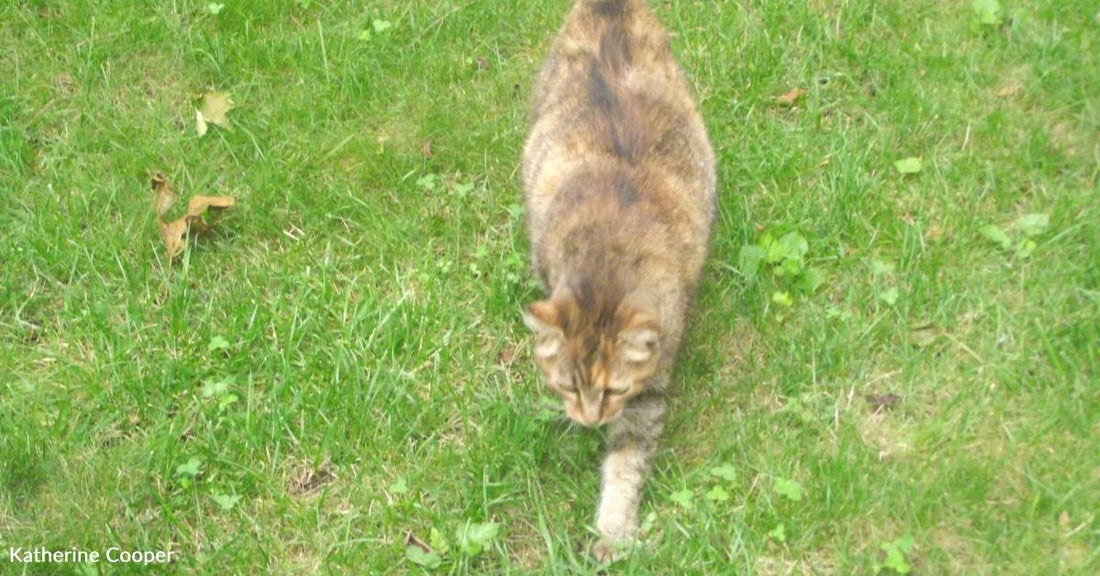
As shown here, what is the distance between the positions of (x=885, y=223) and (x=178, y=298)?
3075mm

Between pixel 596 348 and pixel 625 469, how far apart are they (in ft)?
1.87

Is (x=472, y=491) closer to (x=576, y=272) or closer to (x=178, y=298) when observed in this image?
(x=576, y=272)

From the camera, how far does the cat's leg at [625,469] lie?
4.24m

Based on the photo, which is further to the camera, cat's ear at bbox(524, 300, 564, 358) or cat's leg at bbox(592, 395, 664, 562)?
cat's leg at bbox(592, 395, 664, 562)

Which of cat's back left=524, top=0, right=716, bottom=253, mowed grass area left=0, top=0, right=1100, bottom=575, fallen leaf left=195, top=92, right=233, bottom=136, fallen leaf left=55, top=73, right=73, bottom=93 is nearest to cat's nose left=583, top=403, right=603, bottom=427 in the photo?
mowed grass area left=0, top=0, right=1100, bottom=575

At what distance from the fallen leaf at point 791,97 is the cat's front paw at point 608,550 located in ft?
8.34

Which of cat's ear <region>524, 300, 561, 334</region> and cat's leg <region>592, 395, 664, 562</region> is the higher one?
cat's ear <region>524, 300, 561, 334</region>

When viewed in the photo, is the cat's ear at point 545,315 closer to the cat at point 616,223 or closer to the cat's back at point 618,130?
Answer: the cat at point 616,223

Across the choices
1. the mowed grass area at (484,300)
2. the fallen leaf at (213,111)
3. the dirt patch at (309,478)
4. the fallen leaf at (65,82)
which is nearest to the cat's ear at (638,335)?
the mowed grass area at (484,300)

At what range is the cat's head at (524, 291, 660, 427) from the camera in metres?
4.00

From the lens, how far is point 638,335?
397 centimetres

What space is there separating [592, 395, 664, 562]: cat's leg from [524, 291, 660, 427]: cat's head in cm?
27

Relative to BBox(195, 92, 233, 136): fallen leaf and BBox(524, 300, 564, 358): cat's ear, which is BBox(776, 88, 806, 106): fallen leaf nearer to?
BBox(524, 300, 564, 358): cat's ear

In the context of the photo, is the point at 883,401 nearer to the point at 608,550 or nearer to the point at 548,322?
the point at 608,550
